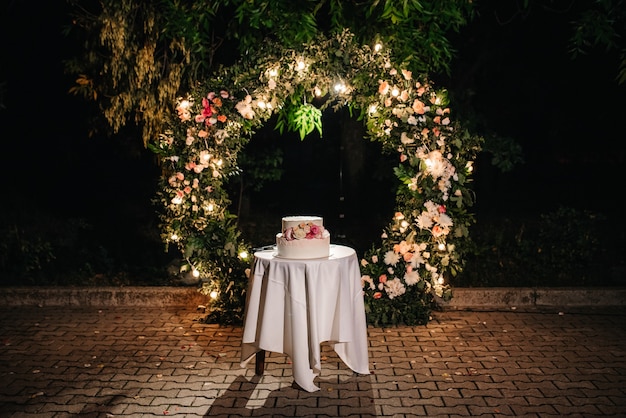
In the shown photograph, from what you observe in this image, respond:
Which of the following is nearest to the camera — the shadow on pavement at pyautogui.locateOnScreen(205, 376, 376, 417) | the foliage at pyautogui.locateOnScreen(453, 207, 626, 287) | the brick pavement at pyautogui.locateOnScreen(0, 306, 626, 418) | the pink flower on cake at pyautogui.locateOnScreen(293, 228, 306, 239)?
the shadow on pavement at pyautogui.locateOnScreen(205, 376, 376, 417)

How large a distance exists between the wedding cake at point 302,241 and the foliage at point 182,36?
2535mm

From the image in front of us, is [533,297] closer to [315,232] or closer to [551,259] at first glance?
[551,259]

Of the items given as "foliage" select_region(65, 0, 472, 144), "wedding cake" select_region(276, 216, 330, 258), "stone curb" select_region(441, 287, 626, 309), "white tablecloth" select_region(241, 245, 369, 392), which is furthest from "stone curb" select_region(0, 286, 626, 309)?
Answer: "wedding cake" select_region(276, 216, 330, 258)

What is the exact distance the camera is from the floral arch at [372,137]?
7.39 metres

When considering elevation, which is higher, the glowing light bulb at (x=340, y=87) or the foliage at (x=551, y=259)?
the glowing light bulb at (x=340, y=87)

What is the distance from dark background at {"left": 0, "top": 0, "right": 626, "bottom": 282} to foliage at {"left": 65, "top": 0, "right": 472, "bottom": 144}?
2067 millimetres

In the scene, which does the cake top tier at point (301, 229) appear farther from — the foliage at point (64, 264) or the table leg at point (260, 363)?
the foliage at point (64, 264)

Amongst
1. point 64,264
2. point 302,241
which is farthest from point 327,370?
point 64,264

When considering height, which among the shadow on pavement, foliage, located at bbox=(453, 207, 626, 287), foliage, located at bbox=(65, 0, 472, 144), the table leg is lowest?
A: the shadow on pavement

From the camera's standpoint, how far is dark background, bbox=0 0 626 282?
12.3 meters

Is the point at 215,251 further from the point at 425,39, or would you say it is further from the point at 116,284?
the point at 425,39

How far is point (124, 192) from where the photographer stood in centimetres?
1772

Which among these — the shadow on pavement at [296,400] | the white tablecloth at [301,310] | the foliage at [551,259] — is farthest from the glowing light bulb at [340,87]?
the foliage at [551,259]

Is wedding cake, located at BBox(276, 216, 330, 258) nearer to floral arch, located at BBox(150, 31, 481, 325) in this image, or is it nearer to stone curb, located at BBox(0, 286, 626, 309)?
floral arch, located at BBox(150, 31, 481, 325)
